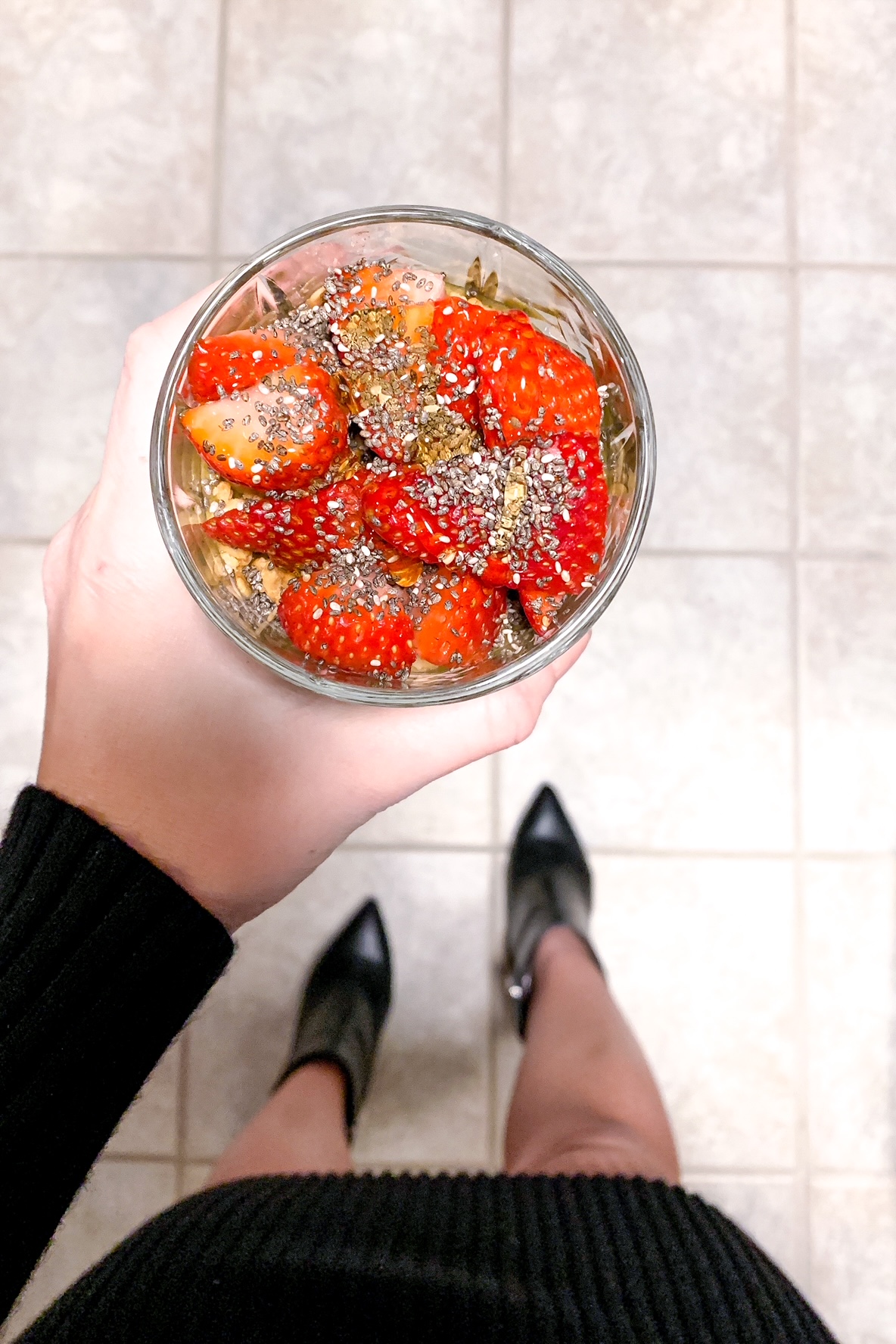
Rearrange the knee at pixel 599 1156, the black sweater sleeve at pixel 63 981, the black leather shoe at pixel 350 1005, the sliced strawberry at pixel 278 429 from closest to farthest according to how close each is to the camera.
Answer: the sliced strawberry at pixel 278 429 → the black sweater sleeve at pixel 63 981 → the knee at pixel 599 1156 → the black leather shoe at pixel 350 1005

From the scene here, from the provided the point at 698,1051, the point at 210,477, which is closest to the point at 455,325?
the point at 210,477

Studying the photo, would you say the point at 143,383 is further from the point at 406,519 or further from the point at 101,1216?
the point at 101,1216

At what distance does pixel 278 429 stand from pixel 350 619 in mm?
100

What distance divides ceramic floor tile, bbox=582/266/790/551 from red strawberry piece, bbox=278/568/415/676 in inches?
28.1

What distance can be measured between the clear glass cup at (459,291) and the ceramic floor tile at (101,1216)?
0.89 m

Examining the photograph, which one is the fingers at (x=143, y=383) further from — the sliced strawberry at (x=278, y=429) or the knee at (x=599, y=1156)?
the knee at (x=599, y=1156)

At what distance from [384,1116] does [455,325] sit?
3.27ft

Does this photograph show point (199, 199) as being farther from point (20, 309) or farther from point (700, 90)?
point (700, 90)

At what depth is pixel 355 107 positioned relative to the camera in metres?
1.18

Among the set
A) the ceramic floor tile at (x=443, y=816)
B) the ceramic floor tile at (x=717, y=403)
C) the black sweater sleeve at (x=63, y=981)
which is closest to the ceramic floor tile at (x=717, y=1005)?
the ceramic floor tile at (x=443, y=816)

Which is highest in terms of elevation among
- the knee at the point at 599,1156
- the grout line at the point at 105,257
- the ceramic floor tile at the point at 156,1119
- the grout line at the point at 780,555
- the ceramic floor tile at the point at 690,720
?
the grout line at the point at 105,257

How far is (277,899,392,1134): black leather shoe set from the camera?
1127 mm

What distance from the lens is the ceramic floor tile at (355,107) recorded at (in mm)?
1175

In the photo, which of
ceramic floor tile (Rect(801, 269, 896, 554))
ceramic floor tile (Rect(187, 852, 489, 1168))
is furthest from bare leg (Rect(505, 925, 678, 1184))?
ceramic floor tile (Rect(801, 269, 896, 554))
